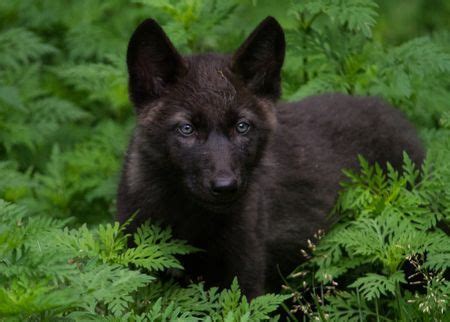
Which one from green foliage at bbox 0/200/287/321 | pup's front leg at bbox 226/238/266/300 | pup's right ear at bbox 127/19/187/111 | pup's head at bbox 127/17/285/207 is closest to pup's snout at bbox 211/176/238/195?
pup's head at bbox 127/17/285/207

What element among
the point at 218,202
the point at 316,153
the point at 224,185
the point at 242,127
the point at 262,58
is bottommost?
the point at 316,153

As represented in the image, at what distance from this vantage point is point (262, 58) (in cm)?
595

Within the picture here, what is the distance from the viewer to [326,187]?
6.68 meters

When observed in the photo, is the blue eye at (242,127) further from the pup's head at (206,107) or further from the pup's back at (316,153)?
the pup's back at (316,153)

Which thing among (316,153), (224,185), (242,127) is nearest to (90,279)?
(224,185)

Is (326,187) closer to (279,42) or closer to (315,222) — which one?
(315,222)

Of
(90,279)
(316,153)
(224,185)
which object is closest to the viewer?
(90,279)

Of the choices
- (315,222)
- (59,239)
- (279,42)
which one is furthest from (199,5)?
(59,239)

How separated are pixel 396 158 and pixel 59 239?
9.80 ft

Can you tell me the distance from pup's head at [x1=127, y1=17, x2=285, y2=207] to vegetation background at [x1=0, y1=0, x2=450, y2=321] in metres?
0.46

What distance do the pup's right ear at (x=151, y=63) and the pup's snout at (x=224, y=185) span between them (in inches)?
33.5

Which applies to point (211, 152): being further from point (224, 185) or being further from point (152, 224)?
point (152, 224)

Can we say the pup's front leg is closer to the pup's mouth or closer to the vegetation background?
the vegetation background

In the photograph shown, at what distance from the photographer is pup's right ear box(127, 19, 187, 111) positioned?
5.66 m
